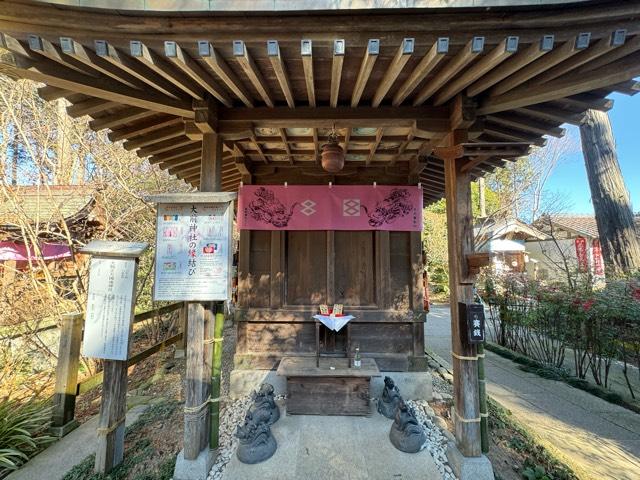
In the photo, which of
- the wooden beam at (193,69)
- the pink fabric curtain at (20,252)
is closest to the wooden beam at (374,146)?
the wooden beam at (193,69)

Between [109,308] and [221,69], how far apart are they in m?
2.28

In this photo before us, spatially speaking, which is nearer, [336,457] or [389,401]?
[336,457]

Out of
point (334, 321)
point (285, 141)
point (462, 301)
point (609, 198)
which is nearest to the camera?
point (462, 301)

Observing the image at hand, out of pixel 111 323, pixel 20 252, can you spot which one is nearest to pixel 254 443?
pixel 111 323

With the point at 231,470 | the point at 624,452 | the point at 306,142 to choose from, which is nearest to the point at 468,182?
the point at 306,142

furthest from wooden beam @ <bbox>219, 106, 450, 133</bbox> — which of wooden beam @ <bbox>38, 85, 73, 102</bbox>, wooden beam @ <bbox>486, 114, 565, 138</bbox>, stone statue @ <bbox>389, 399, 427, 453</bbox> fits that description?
stone statue @ <bbox>389, 399, 427, 453</bbox>

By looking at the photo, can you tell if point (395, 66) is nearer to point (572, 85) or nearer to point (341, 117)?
point (341, 117)

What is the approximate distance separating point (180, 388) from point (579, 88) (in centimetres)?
549

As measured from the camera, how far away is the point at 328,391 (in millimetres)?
3279

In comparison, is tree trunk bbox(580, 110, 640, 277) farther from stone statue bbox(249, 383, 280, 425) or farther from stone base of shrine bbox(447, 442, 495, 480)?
stone statue bbox(249, 383, 280, 425)

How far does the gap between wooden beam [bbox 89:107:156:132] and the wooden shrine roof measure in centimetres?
1

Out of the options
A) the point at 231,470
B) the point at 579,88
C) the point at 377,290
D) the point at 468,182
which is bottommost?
the point at 231,470

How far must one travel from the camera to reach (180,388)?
4.00 metres

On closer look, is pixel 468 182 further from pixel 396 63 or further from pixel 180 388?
pixel 180 388
